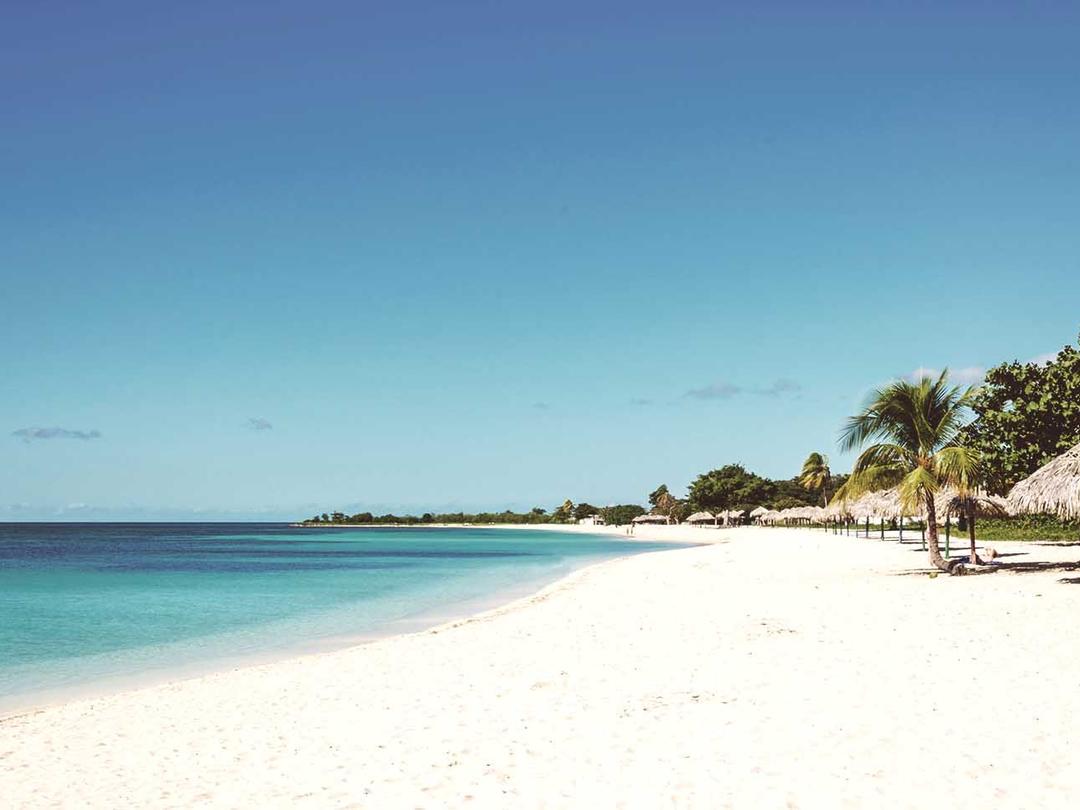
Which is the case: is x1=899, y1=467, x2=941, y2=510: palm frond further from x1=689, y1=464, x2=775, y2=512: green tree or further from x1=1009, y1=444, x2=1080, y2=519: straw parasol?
x1=689, y1=464, x2=775, y2=512: green tree

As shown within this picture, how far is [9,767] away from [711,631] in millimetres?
9464

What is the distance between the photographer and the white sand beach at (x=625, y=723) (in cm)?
596

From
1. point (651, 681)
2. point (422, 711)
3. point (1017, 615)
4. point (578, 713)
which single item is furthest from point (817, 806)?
point (1017, 615)

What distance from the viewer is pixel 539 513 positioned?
589 feet

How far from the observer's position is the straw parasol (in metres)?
15.4

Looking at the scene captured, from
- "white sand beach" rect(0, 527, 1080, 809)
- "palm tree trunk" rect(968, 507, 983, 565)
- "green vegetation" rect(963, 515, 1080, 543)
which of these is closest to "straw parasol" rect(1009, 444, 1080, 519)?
"white sand beach" rect(0, 527, 1080, 809)

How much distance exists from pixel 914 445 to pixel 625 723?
15924 mm

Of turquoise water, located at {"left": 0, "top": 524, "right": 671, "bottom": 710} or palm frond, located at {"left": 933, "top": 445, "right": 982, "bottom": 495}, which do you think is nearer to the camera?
turquoise water, located at {"left": 0, "top": 524, "right": 671, "bottom": 710}

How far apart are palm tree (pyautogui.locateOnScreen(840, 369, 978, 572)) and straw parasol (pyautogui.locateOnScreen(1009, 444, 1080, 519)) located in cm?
219

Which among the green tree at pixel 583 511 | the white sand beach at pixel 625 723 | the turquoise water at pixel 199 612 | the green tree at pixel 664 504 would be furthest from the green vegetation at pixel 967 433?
the green tree at pixel 583 511

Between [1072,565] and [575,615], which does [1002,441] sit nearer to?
[1072,565]

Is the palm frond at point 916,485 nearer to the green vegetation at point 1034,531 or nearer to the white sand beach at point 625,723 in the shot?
the white sand beach at point 625,723

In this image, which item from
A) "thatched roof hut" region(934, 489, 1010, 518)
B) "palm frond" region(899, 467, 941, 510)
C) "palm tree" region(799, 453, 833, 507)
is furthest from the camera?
"palm tree" region(799, 453, 833, 507)

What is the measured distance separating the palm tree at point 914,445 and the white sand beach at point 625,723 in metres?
5.37
